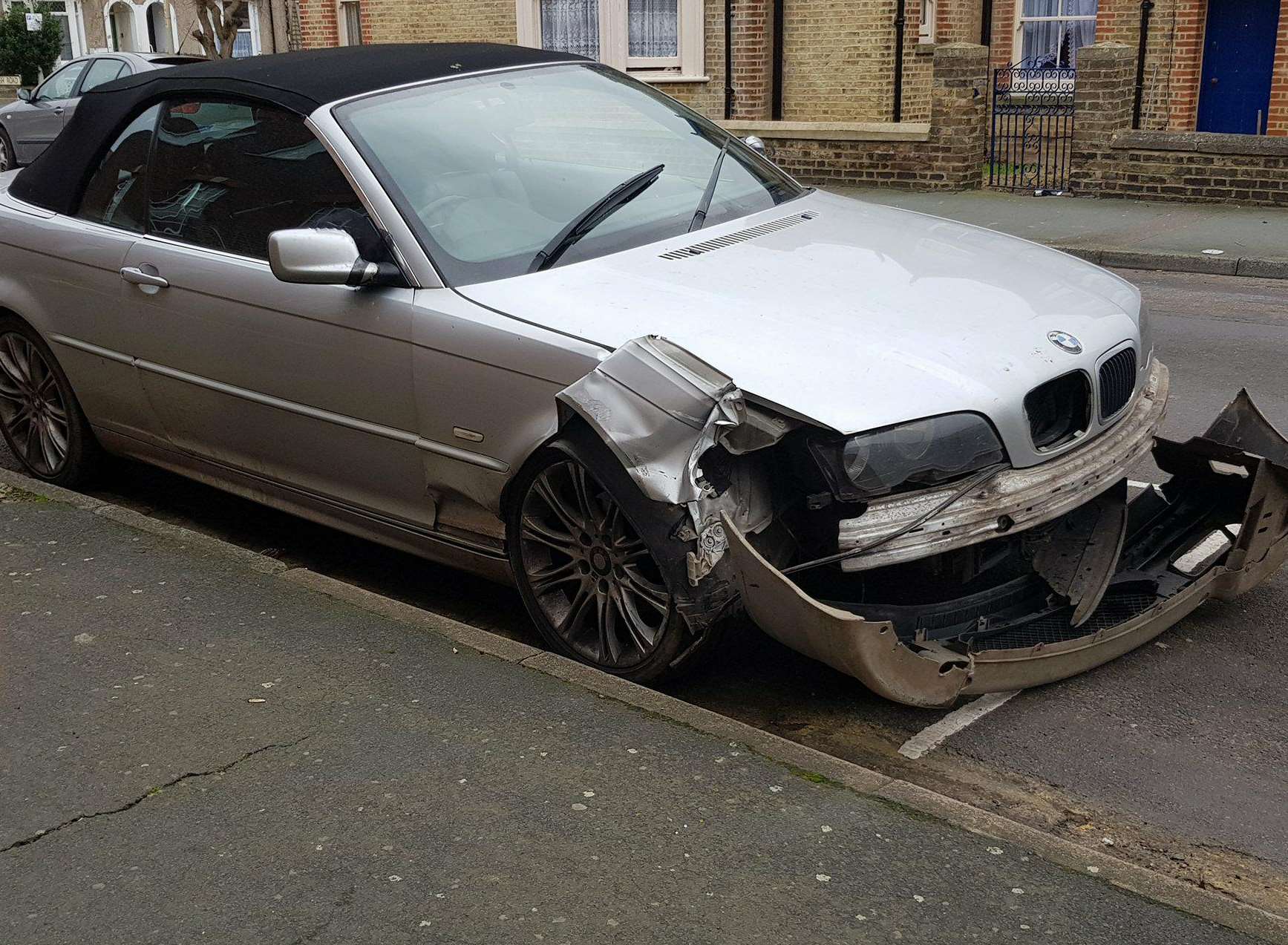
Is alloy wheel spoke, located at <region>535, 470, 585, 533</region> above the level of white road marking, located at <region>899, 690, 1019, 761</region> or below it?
above

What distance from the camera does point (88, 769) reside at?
366 cm

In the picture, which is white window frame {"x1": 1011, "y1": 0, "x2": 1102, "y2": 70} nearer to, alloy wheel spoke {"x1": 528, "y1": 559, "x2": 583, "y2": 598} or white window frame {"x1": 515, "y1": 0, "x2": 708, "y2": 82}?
white window frame {"x1": 515, "y1": 0, "x2": 708, "y2": 82}

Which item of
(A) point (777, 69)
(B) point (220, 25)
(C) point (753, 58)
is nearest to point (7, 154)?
(B) point (220, 25)

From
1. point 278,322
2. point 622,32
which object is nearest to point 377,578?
point 278,322

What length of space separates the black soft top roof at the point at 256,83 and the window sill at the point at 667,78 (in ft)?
55.3

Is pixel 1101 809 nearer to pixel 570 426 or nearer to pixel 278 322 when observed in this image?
pixel 570 426

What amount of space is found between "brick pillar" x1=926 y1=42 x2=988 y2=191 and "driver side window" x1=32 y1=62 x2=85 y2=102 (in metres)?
12.2

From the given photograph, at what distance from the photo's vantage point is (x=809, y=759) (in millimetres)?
3602

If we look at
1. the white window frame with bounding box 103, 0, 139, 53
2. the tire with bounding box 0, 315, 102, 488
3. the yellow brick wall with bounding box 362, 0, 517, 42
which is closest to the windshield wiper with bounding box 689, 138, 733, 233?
the tire with bounding box 0, 315, 102, 488

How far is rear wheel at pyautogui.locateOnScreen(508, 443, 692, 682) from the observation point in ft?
13.2

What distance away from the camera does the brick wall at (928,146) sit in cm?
1661

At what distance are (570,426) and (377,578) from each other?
5.50 feet

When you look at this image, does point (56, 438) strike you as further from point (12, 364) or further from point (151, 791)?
point (151, 791)

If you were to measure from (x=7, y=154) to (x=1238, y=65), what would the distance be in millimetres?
17385
